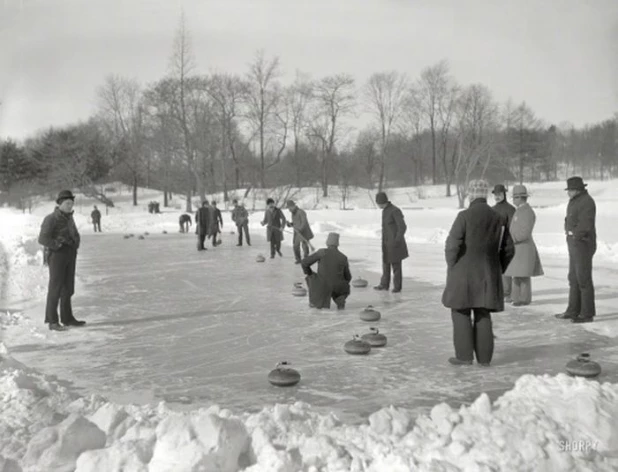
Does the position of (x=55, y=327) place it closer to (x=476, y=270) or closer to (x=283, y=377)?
(x=283, y=377)

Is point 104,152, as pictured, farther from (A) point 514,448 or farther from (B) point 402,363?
(A) point 514,448

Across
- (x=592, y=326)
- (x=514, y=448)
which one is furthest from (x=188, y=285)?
(x=514, y=448)

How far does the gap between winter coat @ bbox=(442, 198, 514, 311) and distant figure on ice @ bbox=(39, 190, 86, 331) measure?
12.4ft

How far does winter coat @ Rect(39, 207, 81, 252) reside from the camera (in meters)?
5.67

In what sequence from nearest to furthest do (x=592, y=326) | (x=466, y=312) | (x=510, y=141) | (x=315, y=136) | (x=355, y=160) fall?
(x=466, y=312)
(x=592, y=326)
(x=510, y=141)
(x=315, y=136)
(x=355, y=160)

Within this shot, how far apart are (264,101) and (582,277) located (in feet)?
14.2

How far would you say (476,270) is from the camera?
4.45m

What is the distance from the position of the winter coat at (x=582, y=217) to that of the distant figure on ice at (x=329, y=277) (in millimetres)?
2652

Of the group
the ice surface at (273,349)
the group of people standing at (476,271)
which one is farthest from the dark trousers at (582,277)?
the group of people standing at (476,271)

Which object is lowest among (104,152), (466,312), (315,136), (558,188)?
(466,312)

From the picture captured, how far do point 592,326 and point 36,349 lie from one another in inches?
222

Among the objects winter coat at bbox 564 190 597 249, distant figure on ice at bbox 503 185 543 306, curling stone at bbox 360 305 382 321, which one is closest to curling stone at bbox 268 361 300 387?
curling stone at bbox 360 305 382 321

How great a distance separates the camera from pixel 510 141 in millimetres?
6938

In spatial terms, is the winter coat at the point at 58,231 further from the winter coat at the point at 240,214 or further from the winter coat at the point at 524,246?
the winter coat at the point at 240,214
